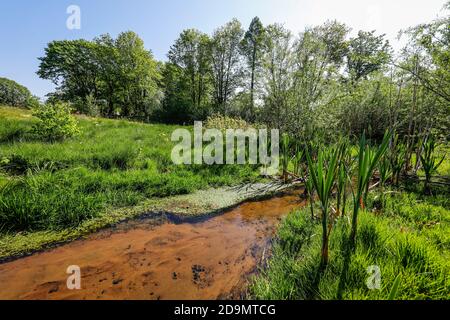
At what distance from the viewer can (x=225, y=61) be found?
79.6ft

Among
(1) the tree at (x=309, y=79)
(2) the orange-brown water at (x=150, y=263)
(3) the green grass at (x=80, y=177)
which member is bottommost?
(2) the orange-brown water at (x=150, y=263)

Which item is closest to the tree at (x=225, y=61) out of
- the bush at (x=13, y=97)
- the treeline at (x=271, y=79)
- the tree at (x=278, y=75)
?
the treeline at (x=271, y=79)

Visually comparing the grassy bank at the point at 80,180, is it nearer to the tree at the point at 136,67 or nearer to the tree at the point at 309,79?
the tree at the point at 309,79

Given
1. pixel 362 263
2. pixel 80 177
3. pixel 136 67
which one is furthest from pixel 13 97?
pixel 362 263

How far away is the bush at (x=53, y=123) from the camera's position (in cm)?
586

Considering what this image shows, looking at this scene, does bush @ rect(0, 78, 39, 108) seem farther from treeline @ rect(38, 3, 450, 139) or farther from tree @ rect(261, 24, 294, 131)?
tree @ rect(261, 24, 294, 131)

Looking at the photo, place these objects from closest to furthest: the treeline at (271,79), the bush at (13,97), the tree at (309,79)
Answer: the treeline at (271,79) < the tree at (309,79) < the bush at (13,97)

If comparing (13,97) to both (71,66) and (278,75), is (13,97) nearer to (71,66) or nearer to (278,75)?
(71,66)

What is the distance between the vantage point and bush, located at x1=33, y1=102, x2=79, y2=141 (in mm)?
5859

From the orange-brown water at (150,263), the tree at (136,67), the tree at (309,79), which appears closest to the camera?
the orange-brown water at (150,263)

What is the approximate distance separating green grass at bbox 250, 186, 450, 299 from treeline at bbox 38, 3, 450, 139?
3.18 m

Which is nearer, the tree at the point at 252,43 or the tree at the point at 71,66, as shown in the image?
the tree at the point at 252,43

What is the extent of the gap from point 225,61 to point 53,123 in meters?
21.9
